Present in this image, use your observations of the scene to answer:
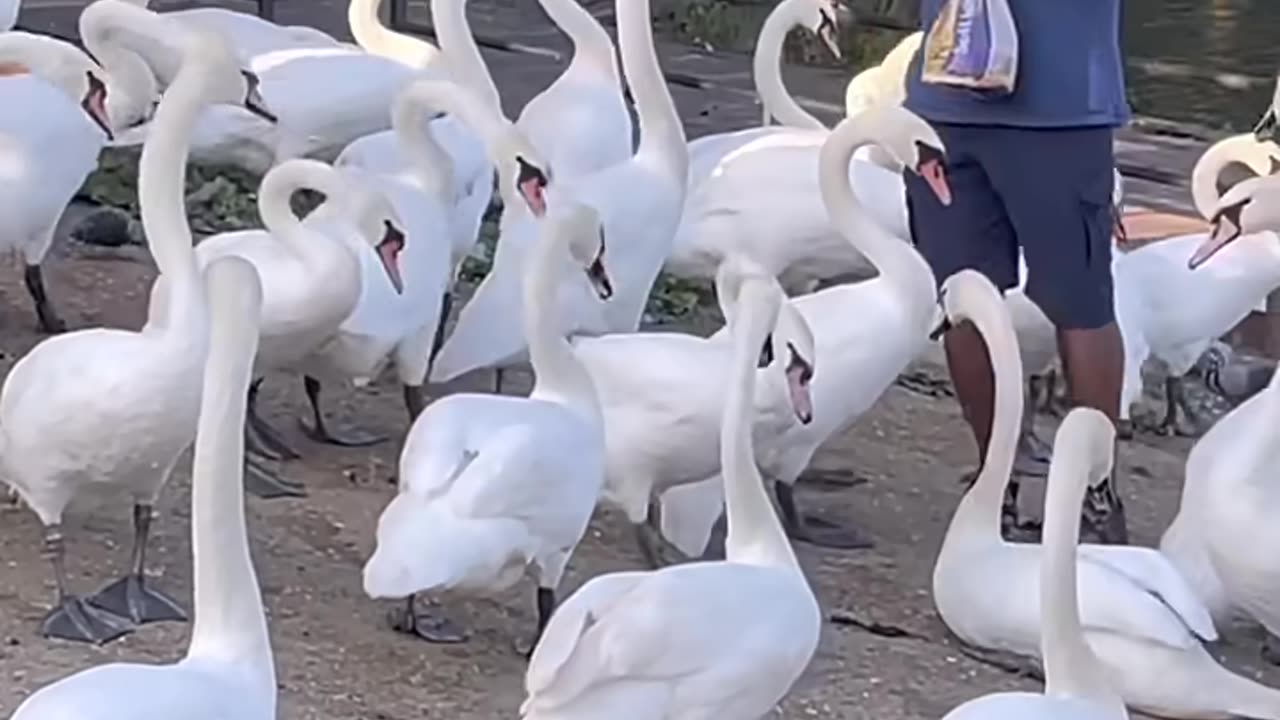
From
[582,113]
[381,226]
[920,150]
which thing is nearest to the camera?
[920,150]

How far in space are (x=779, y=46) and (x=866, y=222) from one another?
2573 millimetres

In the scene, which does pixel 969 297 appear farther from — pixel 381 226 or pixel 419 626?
pixel 381 226

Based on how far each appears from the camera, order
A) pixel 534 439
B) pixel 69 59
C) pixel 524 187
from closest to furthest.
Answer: pixel 534 439, pixel 524 187, pixel 69 59

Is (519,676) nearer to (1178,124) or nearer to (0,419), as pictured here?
(0,419)

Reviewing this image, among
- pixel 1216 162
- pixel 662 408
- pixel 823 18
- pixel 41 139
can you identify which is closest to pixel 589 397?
pixel 662 408

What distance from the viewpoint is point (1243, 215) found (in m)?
6.92

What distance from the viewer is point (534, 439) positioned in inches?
220

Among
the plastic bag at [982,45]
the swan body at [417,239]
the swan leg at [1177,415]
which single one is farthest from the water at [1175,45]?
the plastic bag at [982,45]

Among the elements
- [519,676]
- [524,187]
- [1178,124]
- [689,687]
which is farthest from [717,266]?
[1178,124]

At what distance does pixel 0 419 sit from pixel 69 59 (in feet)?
7.06

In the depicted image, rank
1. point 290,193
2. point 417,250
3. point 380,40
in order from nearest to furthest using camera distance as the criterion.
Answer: point 290,193, point 417,250, point 380,40

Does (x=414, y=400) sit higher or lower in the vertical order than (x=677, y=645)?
lower

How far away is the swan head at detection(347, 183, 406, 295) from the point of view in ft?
22.3

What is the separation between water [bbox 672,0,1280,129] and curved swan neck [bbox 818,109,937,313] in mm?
5948
